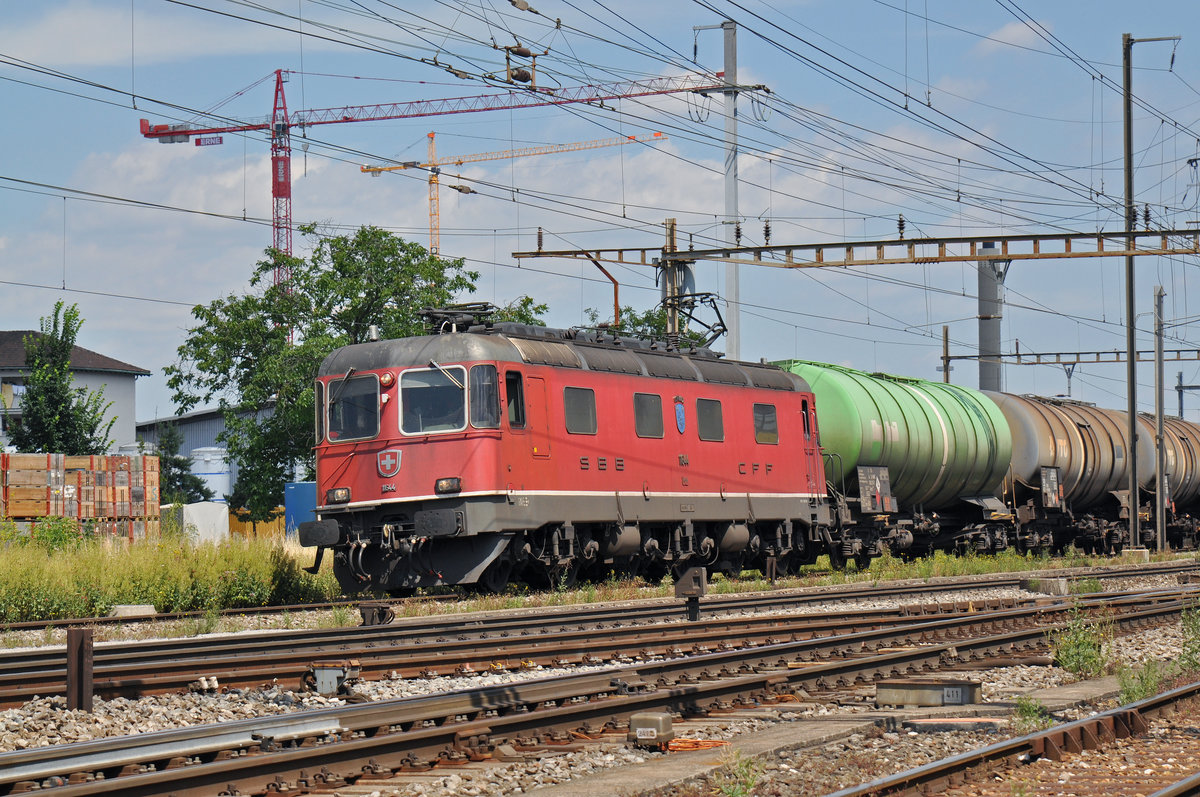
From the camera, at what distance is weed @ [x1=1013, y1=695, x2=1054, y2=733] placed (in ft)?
28.8

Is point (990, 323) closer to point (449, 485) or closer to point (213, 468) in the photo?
point (213, 468)

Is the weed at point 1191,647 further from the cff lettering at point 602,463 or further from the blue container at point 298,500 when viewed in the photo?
the blue container at point 298,500

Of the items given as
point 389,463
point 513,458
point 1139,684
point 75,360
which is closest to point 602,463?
point 513,458

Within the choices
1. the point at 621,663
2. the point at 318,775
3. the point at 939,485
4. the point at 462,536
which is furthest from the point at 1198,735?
the point at 939,485

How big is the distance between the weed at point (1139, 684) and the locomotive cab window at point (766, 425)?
12700mm

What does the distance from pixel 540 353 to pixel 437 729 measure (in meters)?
11.7

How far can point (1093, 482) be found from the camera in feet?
118

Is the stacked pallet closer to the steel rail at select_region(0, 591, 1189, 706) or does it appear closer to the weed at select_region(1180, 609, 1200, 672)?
the steel rail at select_region(0, 591, 1189, 706)

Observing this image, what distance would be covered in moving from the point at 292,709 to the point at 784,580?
16726mm

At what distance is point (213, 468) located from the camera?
72.2 metres

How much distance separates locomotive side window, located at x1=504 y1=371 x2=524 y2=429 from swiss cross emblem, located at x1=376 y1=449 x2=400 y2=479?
5.53ft

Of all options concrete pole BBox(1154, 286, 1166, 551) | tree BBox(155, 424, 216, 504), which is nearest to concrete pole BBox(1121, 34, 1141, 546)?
concrete pole BBox(1154, 286, 1166, 551)

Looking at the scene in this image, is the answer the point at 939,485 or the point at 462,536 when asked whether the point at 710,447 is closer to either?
the point at 462,536

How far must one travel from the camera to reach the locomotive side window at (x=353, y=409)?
19.0 m
